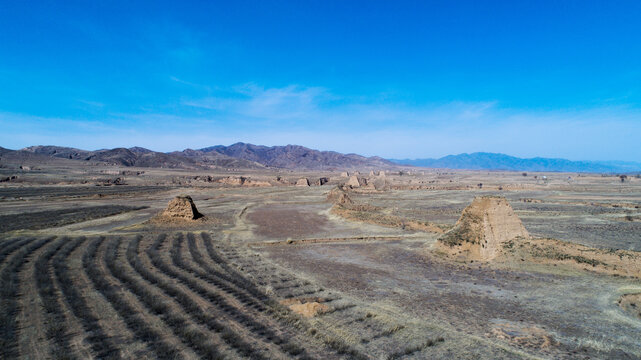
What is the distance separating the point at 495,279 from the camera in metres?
12.7

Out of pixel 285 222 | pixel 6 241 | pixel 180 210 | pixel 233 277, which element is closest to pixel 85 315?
pixel 233 277

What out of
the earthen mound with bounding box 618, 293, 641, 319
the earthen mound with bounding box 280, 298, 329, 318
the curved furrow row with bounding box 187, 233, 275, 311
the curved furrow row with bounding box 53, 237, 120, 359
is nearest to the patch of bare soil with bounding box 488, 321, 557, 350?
the earthen mound with bounding box 618, 293, 641, 319

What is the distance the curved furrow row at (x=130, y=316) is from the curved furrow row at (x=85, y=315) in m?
0.54

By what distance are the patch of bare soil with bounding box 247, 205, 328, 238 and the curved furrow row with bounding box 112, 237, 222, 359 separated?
1108 centimetres

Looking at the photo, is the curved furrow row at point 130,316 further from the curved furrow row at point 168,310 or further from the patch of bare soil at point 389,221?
the patch of bare soil at point 389,221

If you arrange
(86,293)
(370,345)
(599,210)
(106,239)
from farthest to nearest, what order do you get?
(599,210), (106,239), (86,293), (370,345)

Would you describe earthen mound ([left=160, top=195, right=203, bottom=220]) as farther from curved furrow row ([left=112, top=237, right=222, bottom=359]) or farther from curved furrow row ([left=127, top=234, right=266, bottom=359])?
curved furrow row ([left=112, top=237, right=222, bottom=359])

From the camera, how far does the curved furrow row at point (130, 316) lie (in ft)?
23.0

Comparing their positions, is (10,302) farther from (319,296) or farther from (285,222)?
(285,222)

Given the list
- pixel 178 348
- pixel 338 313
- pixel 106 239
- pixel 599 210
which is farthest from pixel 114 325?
pixel 599 210

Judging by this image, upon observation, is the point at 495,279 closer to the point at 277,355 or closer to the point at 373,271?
the point at 373,271

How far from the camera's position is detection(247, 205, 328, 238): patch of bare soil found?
932 inches

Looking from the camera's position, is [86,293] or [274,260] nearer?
[86,293]

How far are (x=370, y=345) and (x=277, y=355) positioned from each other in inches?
83.4
